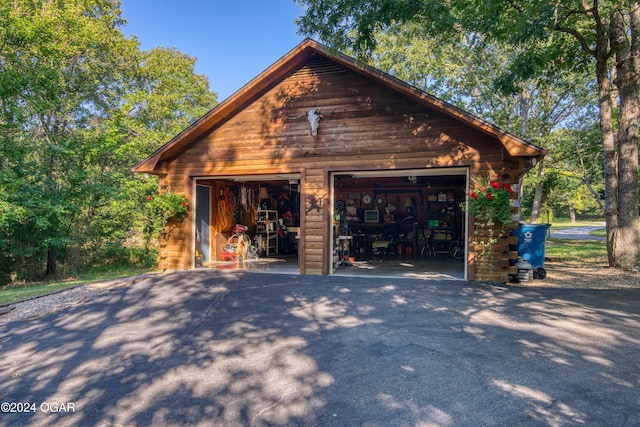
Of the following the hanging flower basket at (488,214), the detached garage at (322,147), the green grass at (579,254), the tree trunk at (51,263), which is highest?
the detached garage at (322,147)

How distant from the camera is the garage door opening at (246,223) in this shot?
10.2 meters

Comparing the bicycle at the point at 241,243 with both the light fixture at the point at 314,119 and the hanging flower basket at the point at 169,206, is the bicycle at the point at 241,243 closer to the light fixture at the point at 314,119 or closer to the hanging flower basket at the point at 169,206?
the hanging flower basket at the point at 169,206

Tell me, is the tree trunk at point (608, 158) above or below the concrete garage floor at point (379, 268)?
above

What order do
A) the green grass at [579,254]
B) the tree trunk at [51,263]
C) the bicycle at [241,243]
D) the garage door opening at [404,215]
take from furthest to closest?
the tree trunk at [51,263]
the garage door opening at [404,215]
the bicycle at [241,243]
the green grass at [579,254]

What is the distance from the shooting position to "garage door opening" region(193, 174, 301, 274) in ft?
33.3

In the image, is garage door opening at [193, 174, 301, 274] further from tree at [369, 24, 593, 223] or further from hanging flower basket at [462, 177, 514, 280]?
tree at [369, 24, 593, 223]

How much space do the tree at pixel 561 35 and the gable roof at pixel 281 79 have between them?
0.59 meters

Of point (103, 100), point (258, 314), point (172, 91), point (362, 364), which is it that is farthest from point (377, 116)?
point (172, 91)

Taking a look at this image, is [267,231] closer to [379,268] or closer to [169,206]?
[169,206]

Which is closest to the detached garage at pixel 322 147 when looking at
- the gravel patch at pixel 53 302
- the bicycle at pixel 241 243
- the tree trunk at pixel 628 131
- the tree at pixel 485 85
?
the bicycle at pixel 241 243

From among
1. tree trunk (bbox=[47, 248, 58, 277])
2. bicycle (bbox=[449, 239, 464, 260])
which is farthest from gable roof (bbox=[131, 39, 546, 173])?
tree trunk (bbox=[47, 248, 58, 277])

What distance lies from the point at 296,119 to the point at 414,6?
11.1 feet

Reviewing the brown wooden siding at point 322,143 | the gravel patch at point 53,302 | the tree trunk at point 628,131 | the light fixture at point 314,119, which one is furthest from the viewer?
the light fixture at point 314,119

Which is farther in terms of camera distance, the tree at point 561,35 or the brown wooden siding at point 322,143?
the brown wooden siding at point 322,143
